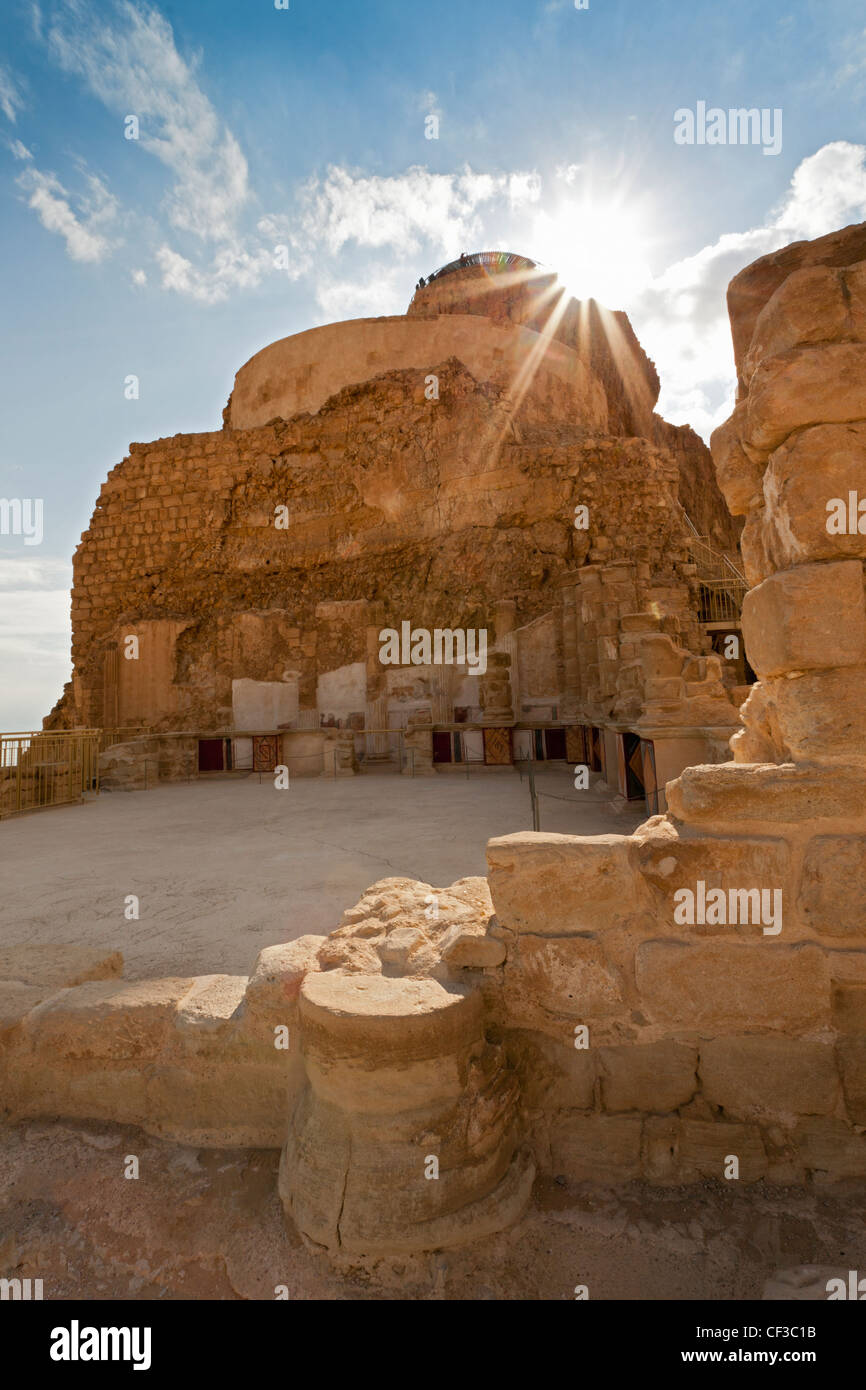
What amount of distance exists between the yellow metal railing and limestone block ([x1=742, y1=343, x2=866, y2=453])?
30.4 ft

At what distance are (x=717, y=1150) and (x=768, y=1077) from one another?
11.4 inches

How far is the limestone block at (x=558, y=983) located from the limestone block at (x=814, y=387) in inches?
79.0

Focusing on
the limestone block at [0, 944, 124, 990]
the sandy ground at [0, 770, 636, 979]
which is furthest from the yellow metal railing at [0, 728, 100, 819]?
the limestone block at [0, 944, 124, 990]

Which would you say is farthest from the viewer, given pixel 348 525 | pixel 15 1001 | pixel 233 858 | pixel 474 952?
pixel 348 525

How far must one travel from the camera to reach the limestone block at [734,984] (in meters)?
2.27

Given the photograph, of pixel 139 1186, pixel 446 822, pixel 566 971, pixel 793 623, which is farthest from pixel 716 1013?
pixel 446 822


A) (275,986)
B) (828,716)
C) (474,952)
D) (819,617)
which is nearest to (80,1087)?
(275,986)

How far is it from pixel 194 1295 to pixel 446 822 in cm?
528

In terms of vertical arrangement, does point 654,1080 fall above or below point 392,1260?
above

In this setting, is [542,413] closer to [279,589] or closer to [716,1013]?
[279,589]

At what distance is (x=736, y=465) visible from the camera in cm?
288

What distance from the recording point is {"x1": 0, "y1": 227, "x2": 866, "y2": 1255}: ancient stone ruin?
2.07 m

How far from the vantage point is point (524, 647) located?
14031 millimetres

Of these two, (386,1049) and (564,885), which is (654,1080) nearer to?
(564,885)
